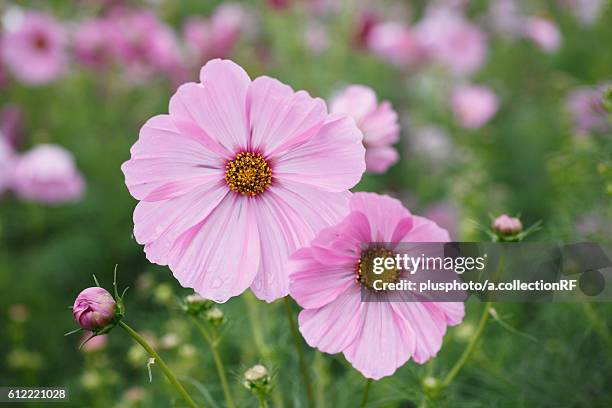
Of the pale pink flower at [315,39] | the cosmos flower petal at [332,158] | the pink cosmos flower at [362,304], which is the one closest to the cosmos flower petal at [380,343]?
the pink cosmos flower at [362,304]

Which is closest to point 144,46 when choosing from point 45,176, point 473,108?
point 45,176

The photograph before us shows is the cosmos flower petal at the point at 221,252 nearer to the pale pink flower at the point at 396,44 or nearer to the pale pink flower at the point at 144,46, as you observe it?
the pale pink flower at the point at 144,46

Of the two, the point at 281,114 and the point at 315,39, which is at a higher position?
the point at 315,39

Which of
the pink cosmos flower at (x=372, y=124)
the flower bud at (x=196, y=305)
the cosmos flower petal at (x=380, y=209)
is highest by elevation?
the pink cosmos flower at (x=372, y=124)

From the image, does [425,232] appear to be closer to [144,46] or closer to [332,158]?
[332,158]

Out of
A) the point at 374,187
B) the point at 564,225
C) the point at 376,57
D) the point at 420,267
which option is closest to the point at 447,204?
the point at 374,187

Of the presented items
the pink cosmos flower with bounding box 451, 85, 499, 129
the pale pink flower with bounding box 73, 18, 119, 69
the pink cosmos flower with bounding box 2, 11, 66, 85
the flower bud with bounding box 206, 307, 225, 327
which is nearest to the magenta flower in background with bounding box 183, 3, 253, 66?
the pale pink flower with bounding box 73, 18, 119, 69

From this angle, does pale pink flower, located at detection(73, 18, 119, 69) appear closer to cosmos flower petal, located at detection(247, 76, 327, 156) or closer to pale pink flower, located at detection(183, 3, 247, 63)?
pale pink flower, located at detection(183, 3, 247, 63)
